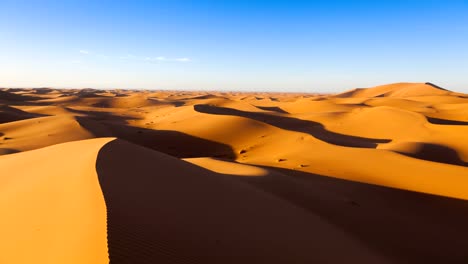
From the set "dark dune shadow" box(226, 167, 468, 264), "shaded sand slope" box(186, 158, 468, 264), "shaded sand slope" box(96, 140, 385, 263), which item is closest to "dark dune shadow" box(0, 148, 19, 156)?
"shaded sand slope" box(96, 140, 385, 263)

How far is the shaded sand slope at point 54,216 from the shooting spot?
352 centimetres

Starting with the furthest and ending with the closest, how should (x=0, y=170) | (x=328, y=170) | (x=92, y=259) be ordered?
1. (x=328, y=170)
2. (x=0, y=170)
3. (x=92, y=259)

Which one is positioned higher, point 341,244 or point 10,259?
point 10,259

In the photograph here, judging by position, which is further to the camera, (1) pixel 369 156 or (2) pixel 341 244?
(1) pixel 369 156

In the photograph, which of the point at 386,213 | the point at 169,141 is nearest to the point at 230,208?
the point at 386,213

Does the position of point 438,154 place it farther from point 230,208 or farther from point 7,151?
point 7,151

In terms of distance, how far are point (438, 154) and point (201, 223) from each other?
13.5 m

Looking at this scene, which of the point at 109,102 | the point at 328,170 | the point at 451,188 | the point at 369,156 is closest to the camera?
the point at 451,188

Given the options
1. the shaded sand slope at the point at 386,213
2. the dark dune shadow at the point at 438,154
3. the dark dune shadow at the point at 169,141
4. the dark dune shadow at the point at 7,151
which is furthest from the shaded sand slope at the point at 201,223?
the dark dune shadow at the point at 169,141

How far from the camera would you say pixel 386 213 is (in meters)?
7.51

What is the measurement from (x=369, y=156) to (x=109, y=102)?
46.9 m

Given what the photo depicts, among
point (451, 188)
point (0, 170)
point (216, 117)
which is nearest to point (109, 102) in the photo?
point (216, 117)

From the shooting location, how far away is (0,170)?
26.9ft

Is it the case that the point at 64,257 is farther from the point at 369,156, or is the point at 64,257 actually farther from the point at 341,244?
the point at 369,156
